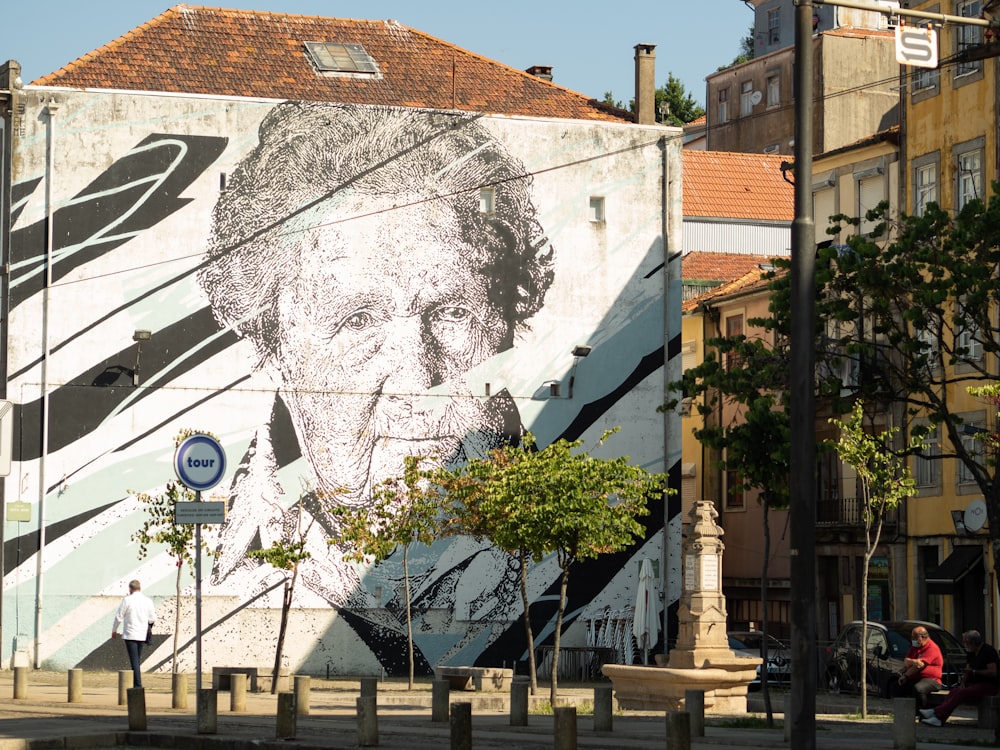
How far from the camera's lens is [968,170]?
147 ft

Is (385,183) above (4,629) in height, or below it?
above

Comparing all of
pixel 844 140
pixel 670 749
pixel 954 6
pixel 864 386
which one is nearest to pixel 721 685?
pixel 864 386

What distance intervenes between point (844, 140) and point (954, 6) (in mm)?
20132

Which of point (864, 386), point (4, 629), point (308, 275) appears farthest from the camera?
point (308, 275)

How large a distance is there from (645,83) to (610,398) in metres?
8.67

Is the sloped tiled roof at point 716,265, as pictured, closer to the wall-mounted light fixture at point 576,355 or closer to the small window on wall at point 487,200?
the wall-mounted light fixture at point 576,355

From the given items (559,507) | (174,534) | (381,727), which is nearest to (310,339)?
(174,534)

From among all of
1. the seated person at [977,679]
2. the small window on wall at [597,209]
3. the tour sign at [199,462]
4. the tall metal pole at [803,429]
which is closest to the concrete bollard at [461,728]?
the tour sign at [199,462]

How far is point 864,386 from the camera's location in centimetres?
2438

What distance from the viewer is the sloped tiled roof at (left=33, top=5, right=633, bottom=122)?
139 feet

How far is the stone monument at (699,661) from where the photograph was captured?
93.5 feet

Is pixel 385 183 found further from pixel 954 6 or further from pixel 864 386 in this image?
pixel 864 386

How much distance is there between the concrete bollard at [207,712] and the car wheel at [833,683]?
771 inches

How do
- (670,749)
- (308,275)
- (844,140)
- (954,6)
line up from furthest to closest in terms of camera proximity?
1. (844,140)
2. (954,6)
3. (308,275)
4. (670,749)
